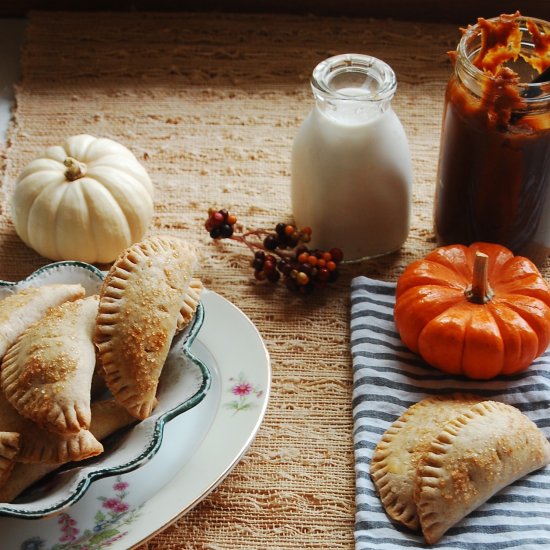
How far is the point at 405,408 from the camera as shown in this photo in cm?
131

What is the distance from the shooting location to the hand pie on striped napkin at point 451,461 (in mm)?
1131

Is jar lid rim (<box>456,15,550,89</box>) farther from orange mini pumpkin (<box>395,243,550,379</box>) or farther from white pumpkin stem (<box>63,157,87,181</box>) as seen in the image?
white pumpkin stem (<box>63,157,87,181</box>)

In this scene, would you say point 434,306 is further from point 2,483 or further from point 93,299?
point 2,483

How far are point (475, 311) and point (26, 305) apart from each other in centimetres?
64

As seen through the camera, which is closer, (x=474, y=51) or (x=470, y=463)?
(x=470, y=463)

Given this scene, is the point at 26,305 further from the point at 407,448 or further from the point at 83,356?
the point at 407,448

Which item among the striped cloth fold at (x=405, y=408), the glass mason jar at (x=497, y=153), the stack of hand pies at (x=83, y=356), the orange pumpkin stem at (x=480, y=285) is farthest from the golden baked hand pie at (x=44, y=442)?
the glass mason jar at (x=497, y=153)

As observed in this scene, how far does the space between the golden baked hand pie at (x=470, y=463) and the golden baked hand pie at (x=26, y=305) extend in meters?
0.52

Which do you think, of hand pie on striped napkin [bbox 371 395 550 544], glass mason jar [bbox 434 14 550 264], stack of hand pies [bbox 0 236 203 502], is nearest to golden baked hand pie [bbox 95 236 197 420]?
stack of hand pies [bbox 0 236 203 502]

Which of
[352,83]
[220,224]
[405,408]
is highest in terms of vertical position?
[352,83]

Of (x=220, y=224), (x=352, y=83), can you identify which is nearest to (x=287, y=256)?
(x=220, y=224)

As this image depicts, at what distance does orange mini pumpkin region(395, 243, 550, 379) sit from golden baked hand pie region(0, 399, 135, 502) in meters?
0.47

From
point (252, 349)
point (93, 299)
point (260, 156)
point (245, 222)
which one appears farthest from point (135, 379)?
point (260, 156)

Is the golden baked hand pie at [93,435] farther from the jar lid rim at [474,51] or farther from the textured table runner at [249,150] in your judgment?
the jar lid rim at [474,51]
